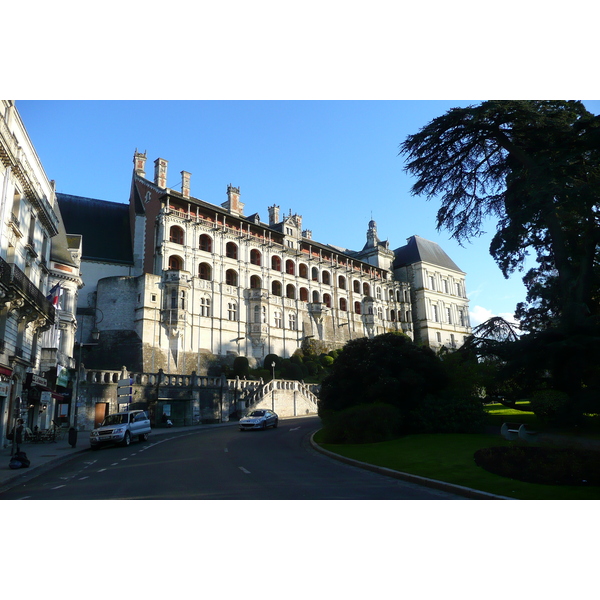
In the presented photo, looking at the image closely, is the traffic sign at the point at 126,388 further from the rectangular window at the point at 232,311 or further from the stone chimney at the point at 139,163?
the stone chimney at the point at 139,163

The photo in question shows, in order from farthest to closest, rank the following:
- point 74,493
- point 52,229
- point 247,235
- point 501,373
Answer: point 247,235 → point 52,229 → point 501,373 → point 74,493

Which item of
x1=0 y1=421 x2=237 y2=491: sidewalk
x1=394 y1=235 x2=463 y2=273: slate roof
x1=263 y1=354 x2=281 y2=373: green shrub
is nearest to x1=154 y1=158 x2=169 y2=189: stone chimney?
x1=263 y1=354 x2=281 y2=373: green shrub

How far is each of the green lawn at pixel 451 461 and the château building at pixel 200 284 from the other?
32459mm

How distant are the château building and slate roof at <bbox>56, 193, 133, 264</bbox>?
13 cm

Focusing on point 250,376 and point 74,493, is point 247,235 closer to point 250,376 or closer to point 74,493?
point 250,376

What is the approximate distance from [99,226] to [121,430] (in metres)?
40.4

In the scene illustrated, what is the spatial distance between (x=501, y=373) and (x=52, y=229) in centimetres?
2699

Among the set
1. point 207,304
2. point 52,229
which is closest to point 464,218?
point 52,229

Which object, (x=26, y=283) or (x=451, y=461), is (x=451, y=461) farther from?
(x=26, y=283)

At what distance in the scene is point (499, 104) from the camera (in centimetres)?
1973

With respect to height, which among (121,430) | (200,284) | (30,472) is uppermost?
(200,284)

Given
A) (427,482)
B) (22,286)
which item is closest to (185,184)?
(22,286)

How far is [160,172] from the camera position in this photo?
2271 inches

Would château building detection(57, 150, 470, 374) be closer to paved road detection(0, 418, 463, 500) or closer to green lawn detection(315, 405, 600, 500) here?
paved road detection(0, 418, 463, 500)
